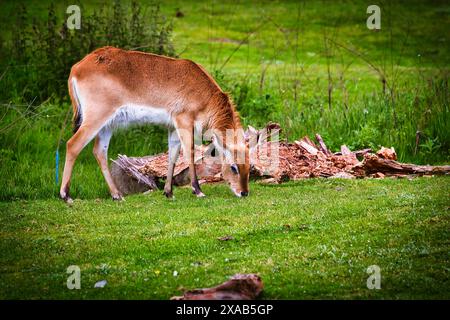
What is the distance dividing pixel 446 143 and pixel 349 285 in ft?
23.7

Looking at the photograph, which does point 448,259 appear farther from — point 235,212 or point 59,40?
point 59,40

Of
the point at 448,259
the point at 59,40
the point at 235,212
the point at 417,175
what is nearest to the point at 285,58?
the point at 59,40

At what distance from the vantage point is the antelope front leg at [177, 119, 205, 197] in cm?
1115

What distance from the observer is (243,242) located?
8375mm

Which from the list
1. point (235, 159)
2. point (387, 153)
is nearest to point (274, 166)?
point (235, 159)

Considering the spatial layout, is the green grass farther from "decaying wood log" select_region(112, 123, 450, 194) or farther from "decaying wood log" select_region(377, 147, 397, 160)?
"decaying wood log" select_region(377, 147, 397, 160)

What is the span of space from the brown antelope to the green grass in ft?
1.92

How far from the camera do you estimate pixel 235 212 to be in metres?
9.72

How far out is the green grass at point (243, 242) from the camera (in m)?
6.98

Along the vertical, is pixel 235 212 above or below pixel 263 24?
below

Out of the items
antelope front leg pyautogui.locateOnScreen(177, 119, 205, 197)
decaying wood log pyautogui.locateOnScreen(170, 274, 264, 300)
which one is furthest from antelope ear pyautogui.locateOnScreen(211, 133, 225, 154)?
A: decaying wood log pyautogui.locateOnScreen(170, 274, 264, 300)

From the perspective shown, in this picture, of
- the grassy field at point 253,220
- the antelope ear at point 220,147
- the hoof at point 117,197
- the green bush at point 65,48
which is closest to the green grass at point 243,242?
the grassy field at point 253,220

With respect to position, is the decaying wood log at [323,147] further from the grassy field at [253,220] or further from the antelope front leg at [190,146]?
Answer: the antelope front leg at [190,146]

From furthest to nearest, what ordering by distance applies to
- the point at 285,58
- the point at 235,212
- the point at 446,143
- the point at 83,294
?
1. the point at 285,58
2. the point at 446,143
3. the point at 235,212
4. the point at 83,294
